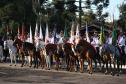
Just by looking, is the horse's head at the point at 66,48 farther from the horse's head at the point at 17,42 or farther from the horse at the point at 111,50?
the horse's head at the point at 17,42

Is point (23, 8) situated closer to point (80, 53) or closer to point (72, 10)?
point (72, 10)

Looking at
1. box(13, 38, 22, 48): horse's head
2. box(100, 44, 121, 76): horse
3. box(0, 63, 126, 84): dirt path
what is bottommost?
box(0, 63, 126, 84): dirt path

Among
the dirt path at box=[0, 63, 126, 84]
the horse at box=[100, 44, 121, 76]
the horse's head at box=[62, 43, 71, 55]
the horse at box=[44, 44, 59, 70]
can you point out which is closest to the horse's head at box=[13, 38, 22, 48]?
the horse at box=[44, 44, 59, 70]

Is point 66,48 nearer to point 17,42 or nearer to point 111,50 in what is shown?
point 111,50

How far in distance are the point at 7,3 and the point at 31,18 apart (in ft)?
15.3

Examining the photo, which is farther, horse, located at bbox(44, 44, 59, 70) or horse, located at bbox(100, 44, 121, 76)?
horse, located at bbox(44, 44, 59, 70)

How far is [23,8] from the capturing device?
123ft

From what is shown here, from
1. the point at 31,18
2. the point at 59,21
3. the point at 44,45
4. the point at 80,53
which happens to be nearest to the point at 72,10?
the point at 59,21

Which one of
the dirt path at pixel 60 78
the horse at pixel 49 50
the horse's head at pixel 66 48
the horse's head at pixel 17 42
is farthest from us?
the horse's head at pixel 17 42

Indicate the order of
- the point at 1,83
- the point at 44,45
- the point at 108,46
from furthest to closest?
the point at 44,45 < the point at 108,46 < the point at 1,83

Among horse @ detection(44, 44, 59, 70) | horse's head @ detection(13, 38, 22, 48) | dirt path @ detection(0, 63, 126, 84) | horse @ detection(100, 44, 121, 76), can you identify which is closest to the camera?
dirt path @ detection(0, 63, 126, 84)

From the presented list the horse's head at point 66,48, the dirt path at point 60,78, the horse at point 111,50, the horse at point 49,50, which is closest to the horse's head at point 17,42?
the horse at point 49,50

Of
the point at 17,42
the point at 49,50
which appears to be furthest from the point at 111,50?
the point at 17,42

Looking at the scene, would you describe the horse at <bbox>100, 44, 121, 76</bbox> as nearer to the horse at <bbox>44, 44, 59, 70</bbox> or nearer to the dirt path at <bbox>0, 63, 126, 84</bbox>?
the dirt path at <bbox>0, 63, 126, 84</bbox>
